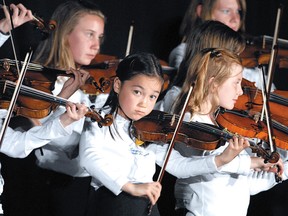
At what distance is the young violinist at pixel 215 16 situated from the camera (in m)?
3.93

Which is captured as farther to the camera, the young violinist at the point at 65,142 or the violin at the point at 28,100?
the young violinist at the point at 65,142

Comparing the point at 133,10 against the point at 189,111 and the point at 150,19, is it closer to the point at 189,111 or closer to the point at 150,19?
the point at 150,19

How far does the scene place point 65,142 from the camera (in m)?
3.16

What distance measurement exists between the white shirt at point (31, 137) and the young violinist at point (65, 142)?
190 millimetres

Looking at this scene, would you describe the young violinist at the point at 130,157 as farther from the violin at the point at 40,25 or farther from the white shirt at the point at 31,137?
the violin at the point at 40,25

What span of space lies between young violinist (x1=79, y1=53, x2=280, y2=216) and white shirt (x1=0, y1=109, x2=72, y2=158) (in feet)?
0.32

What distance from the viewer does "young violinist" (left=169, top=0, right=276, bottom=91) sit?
3930 millimetres

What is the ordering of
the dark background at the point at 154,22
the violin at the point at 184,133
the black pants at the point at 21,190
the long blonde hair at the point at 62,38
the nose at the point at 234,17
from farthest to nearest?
the dark background at the point at 154,22 → the nose at the point at 234,17 → the black pants at the point at 21,190 → the long blonde hair at the point at 62,38 → the violin at the point at 184,133

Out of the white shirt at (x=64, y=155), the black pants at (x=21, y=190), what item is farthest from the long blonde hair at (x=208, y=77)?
the black pants at (x=21, y=190)

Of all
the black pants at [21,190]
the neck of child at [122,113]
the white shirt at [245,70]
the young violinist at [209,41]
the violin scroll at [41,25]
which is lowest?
the black pants at [21,190]

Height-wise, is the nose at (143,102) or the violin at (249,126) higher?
the nose at (143,102)

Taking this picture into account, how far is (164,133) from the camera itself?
115 inches

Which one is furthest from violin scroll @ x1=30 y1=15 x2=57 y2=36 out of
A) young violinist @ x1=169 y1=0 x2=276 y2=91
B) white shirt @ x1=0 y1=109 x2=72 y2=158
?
young violinist @ x1=169 y1=0 x2=276 y2=91

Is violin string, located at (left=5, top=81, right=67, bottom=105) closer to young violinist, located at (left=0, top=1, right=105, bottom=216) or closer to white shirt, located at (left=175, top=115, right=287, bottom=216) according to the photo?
young violinist, located at (left=0, top=1, right=105, bottom=216)
